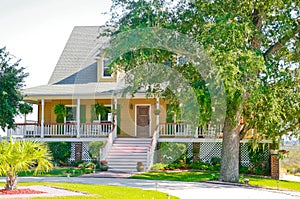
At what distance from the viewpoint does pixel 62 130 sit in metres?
27.4

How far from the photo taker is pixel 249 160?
81.9ft

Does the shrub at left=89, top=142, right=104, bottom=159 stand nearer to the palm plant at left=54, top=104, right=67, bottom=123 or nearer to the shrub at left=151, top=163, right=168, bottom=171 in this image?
the palm plant at left=54, top=104, right=67, bottom=123

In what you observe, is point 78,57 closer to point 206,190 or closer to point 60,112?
point 60,112

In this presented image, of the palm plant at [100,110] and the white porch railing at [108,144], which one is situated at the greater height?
the palm plant at [100,110]

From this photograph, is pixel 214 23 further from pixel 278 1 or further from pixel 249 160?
pixel 249 160

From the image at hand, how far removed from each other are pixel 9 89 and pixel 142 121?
27.0 feet

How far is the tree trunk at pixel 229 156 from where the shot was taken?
1931cm

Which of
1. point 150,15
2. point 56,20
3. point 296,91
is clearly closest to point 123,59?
point 150,15

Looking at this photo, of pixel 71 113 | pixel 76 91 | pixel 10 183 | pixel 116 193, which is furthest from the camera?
pixel 71 113

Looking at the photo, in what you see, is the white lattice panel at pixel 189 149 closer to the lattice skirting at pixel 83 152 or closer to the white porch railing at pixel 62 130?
the white porch railing at pixel 62 130

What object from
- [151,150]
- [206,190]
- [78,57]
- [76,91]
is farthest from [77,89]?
[206,190]

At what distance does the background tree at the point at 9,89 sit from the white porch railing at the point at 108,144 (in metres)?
5.35

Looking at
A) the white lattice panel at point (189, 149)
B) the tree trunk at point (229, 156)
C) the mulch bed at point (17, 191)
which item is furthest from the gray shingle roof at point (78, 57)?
the mulch bed at point (17, 191)

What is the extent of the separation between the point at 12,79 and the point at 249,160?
13617 mm
